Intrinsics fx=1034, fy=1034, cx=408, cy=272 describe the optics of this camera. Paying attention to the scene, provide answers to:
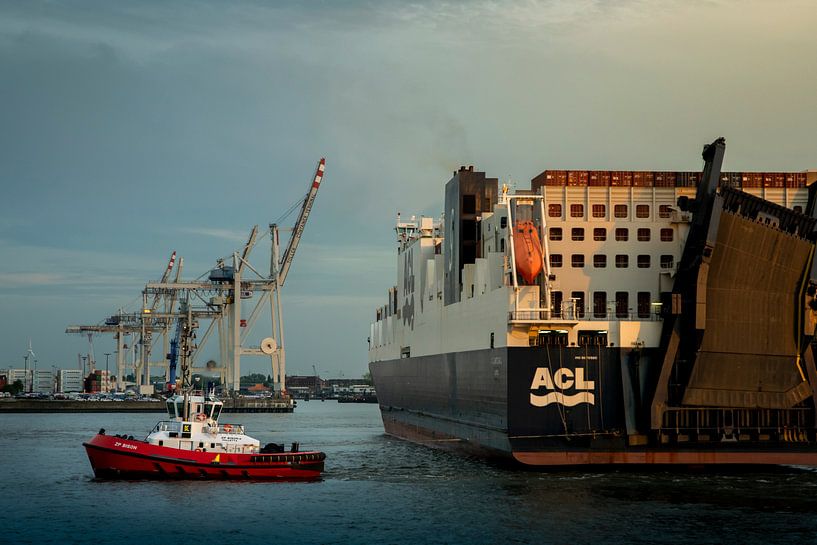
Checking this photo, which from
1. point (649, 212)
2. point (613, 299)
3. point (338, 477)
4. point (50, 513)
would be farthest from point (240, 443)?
point (649, 212)

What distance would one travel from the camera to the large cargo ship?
1594 inches

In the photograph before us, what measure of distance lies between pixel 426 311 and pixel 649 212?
18.9 meters

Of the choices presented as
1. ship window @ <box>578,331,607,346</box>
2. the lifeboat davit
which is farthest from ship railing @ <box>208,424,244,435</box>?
ship window @ <box>578,331,607,346</box>

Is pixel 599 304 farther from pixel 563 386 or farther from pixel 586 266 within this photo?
pixel 563 386

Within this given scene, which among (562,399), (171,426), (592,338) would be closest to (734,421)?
(592,338)

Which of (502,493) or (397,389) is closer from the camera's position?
(502,493)

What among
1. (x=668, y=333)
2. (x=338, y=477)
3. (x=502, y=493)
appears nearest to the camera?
(x=502, y=493)

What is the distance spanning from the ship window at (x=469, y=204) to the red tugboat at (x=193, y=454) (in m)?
15.9

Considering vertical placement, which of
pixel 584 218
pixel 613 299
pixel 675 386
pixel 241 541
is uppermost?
pixel 584 218

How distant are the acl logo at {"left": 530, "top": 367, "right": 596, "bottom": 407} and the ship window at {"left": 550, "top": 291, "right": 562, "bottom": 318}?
389cm

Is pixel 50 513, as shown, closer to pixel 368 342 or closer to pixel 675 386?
pixel 675 386

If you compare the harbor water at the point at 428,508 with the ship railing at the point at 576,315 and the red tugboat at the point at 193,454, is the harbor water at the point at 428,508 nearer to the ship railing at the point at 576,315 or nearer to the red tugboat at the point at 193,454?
the red tugboat at the point at 193,454

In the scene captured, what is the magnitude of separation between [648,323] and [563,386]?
433cm

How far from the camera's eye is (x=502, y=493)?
38344 mm
